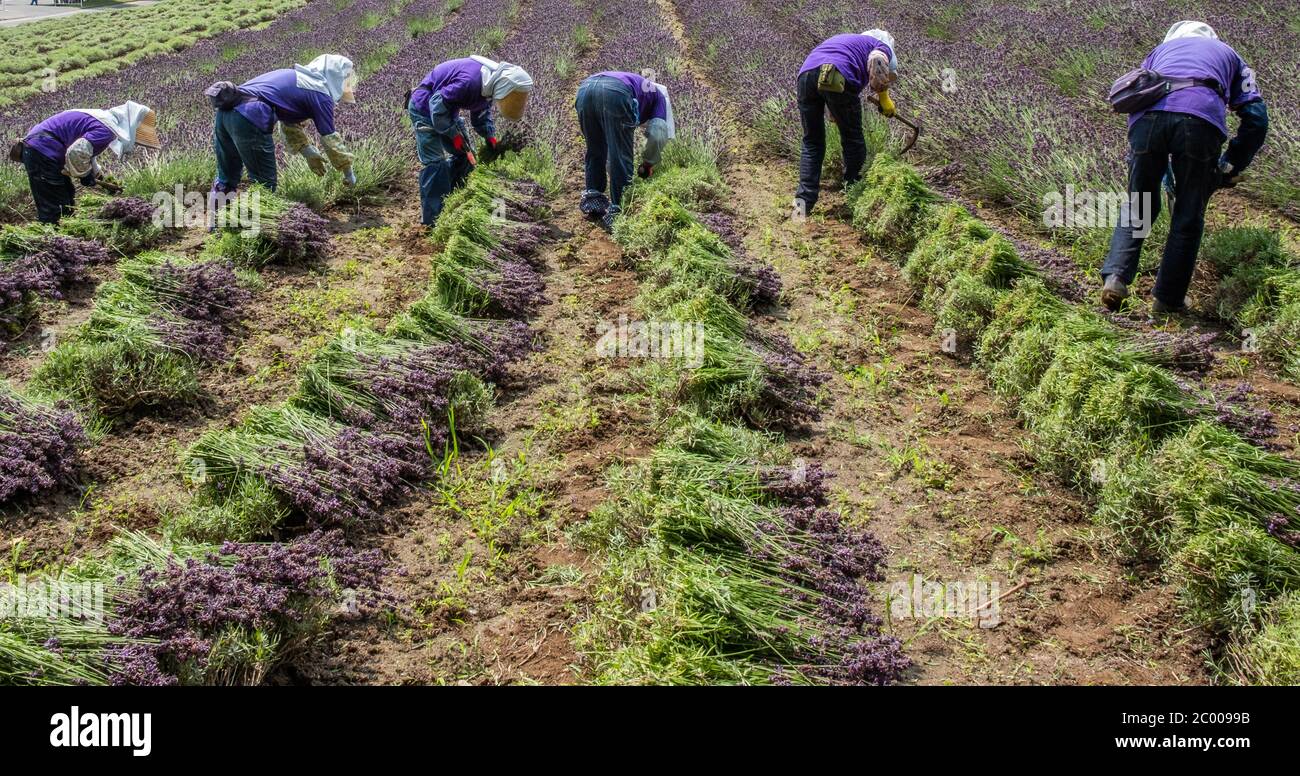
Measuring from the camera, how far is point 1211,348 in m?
4.52

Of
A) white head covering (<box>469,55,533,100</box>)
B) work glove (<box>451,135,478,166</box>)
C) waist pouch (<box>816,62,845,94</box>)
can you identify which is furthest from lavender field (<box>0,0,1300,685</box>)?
white head covering (<box>469,55,533,100</box>)

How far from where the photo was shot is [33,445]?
3.82 m

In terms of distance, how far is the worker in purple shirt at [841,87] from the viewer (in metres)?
6.67

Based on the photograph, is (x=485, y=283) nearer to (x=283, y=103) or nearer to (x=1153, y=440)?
(x=283, y=103)

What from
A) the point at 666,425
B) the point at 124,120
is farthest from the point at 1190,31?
the point at 124,120

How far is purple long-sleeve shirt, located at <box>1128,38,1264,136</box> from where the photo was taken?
4.66 meters

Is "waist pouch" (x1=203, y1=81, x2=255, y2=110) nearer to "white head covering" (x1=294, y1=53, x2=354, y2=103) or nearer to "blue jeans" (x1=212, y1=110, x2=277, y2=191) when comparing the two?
"blue jeans" (x1=212, y1=110, x2=277, y2=191)

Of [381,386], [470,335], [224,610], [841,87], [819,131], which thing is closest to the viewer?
[224,610]

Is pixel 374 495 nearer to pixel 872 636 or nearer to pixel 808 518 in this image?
pixel 808 518

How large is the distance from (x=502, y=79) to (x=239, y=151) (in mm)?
2198

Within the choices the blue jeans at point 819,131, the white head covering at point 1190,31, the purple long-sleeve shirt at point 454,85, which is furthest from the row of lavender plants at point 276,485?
the white head covering at point 1190,31

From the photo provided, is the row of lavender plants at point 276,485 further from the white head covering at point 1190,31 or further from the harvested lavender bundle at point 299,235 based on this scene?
the white head covering at point 1190,31
